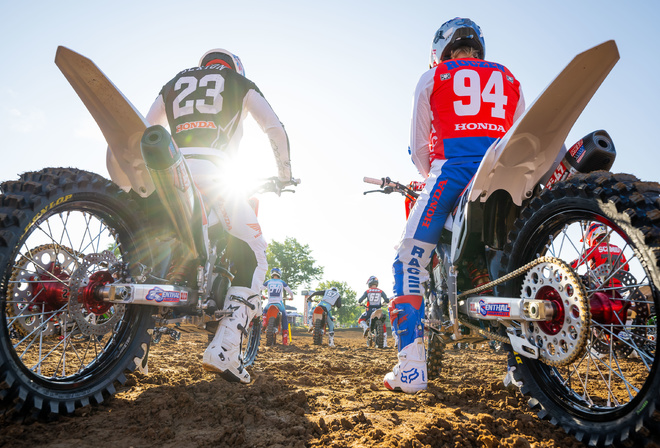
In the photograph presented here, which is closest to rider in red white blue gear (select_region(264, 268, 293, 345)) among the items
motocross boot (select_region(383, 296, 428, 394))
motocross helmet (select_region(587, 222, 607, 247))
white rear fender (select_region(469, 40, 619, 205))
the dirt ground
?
the dirt ground

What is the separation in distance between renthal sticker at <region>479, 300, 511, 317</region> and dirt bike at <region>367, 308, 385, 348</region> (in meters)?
9.96

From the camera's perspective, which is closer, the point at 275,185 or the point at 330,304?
the point at 275,185

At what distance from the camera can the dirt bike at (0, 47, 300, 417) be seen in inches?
77.2

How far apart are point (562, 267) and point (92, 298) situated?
2729 millimetres

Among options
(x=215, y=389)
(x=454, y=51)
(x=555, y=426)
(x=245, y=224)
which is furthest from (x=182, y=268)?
(x=454, y=51)

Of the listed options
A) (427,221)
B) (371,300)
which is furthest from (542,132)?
(371,300)

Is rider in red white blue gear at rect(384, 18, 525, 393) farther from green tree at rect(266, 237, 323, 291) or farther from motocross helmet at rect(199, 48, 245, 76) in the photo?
green tree at rect(266, 237, 323, 291)

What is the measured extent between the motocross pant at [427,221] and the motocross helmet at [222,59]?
7.81 ft

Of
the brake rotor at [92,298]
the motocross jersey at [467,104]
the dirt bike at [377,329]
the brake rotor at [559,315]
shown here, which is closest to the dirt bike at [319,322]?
the dirt bike at [377,329]

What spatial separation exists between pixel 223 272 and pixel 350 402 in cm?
154

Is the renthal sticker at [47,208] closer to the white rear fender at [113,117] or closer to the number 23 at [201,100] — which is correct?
the white rear fender at [113,117]

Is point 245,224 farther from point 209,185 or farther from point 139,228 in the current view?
point 139,228

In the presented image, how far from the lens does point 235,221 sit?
134 inches

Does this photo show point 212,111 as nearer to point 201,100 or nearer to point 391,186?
point 201,100
